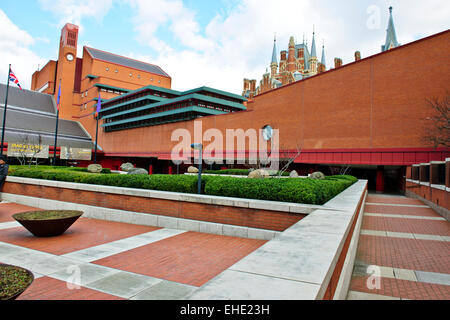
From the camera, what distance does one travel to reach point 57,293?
4062mm

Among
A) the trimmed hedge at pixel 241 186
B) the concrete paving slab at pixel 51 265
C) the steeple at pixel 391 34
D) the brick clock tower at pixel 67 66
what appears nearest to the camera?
the concrete paving slab at pixel 51 265

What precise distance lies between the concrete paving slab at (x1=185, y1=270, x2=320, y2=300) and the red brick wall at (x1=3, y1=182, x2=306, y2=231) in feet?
14.1

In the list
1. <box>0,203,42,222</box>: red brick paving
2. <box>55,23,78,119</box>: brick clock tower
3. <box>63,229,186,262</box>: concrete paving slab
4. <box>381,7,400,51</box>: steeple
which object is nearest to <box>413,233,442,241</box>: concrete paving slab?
<box>63,229,186,262</box>: concrete paving slab

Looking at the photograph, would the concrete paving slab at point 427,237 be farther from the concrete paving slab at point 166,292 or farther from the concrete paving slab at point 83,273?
the concrete paving slab at point 83,273

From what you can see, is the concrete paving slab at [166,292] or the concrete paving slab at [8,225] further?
the concrete paving slab at [8,225]

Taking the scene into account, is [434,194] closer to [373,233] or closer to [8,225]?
[373,233]

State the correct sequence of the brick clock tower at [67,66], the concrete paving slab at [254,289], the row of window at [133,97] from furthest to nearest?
the brick clock tower at [67,66], the row of window at [133,97], the concrete paving slab at [254,289]

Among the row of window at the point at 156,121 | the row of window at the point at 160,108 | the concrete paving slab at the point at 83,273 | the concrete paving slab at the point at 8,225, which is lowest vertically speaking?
the concrete paving slab at the point at 8,225

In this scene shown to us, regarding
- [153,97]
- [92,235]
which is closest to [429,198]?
[92,235]

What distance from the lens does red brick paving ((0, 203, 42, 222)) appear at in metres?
10.6

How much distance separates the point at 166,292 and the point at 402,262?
5069 millimetres

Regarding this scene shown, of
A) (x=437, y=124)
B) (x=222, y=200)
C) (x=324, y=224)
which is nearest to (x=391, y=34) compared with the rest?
(x=437, y=124)

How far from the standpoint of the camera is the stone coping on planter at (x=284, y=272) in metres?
2.23

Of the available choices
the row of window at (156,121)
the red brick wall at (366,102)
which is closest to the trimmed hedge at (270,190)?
the red brick wall at (366,102)
